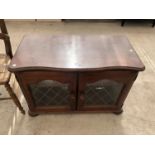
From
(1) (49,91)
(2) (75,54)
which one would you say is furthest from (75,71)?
(1) (49,91)

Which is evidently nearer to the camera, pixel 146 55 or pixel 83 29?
pixel 146 55

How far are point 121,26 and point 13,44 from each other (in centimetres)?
198

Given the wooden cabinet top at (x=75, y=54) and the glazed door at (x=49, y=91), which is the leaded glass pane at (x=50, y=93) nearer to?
the glazed door at (x=49, y=91)

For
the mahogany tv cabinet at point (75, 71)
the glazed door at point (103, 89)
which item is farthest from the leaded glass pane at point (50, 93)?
the glazed door at point (103, 89)

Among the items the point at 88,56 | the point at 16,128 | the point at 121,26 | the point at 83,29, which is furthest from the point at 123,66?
the point at 121,26

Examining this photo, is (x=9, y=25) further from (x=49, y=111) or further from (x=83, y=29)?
(x=49, y=111)

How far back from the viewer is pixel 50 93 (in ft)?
4.18

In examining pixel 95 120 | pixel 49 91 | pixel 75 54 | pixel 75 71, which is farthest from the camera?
pixel 95 120

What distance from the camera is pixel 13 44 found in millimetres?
2371

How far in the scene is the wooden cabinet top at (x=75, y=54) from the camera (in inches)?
39.4

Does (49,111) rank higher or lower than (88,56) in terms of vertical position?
lower

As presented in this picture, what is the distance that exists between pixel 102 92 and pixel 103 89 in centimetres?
3

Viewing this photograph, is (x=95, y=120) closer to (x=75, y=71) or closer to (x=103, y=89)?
(x=103, y=89)

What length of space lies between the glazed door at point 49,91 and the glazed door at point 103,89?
0.25 feet
